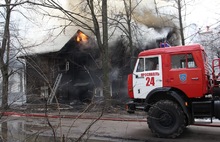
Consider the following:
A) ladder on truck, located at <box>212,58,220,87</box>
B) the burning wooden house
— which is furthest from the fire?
ladder on truck, located at <box>212,58,220,87</box>

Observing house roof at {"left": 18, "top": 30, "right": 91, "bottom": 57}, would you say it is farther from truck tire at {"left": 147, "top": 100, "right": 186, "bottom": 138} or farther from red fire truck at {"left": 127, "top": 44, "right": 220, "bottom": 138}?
truck tire at {"left": 147, "top": 100, "right": 186, "bottom": 138}

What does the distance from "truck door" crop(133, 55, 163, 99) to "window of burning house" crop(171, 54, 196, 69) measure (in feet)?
1.29

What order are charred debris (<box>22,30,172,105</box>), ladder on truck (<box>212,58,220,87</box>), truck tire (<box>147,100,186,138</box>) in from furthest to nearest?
charred debris (<box>22,30,172,105</box>), ladder on truck (<box>212,58,220,87</box>), truck tire (<box>147,100,186,138</box>)

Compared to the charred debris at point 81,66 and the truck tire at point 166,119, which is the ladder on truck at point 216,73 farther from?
the charred debris at point 81,66

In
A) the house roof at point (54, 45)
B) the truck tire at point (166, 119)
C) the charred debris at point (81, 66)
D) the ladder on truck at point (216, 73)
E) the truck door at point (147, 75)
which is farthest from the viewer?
Answer: the house roof at point (54, 45)

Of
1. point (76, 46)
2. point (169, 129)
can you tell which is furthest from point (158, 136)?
point (76, 46)

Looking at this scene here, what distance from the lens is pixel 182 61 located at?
8.30 meters

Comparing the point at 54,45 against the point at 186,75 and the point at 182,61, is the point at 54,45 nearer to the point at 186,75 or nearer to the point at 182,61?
the point at 182,61

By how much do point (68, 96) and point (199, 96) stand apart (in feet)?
44.9

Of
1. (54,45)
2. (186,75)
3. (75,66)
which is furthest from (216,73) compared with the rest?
(54,45)

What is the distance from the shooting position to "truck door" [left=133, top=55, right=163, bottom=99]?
8508 mm

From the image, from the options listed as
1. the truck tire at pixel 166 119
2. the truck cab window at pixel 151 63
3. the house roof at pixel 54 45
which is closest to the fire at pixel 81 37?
the house roof at pixel 54 45

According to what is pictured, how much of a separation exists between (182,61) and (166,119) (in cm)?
167

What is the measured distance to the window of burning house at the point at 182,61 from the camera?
26.9 feet
